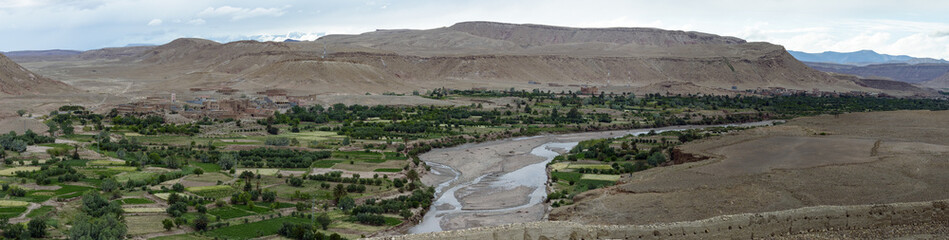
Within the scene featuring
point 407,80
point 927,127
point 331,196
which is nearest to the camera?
point 331,196

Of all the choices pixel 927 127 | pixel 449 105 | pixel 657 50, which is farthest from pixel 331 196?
pixel 657 50

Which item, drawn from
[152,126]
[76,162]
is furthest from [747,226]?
[152,126]

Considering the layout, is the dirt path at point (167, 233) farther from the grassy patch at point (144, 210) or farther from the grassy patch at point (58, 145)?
the grassy patch at point (58, 145)

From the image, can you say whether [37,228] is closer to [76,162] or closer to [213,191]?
[213,191]

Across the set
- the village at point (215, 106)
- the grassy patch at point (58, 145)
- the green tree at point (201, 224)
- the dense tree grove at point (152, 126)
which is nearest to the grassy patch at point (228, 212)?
the green tree at point (201, 224)

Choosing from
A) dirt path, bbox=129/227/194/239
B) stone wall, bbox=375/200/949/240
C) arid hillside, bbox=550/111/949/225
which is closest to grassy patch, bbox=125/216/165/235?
dirt path, bbox=129/227/194/239

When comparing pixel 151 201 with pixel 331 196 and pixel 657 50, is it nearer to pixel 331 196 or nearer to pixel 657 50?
pixel 331 196
